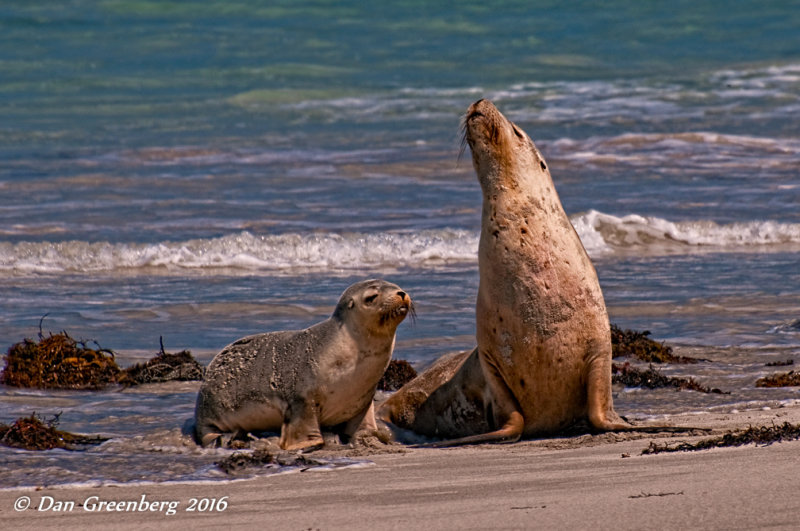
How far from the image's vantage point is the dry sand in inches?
147

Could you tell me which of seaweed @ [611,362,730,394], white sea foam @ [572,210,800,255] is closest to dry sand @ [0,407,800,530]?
seaweed @ [611,362,730,394]

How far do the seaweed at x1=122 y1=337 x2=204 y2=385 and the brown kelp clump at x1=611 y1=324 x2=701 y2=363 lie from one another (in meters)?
2.63

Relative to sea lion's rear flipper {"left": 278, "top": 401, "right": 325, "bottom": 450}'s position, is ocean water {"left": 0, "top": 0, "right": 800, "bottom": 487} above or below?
above

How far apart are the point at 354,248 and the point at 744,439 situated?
9142 mm

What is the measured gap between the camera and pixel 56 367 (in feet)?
26.1

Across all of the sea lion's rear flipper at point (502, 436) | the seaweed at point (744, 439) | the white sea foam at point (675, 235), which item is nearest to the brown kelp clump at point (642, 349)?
the sea lion's rear flipper at point (502, 436)

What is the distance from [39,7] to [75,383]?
31.5 meters

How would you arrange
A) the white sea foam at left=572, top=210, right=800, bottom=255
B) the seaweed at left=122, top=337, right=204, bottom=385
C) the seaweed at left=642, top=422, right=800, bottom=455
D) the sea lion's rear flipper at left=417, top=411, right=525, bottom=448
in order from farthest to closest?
the white sea foam at left=572, top=210, right=800, bottom=255 → the seaweed at left=122, top=337, right=204, bottom=385 → the sea lion's rear flipper at left=417, top=411, right=525, bottom=448 → the seaweed at left=642, top=422, right=800, bottom=455

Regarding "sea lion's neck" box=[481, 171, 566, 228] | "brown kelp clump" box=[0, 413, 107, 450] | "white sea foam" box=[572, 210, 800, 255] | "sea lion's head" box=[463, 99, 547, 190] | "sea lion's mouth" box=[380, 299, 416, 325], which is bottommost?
"brown kelp clump" box=[0, 413, 107, 450]

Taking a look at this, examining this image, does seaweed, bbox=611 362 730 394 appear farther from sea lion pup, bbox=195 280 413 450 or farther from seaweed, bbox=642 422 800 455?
seaweed, bbox=642 422 800 455

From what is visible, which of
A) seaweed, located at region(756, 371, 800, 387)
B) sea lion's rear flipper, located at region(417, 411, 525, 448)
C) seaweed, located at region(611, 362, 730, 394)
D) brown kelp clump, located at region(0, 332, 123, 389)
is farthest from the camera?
brown kelp clump, located at region(0, 332, 123, 389)

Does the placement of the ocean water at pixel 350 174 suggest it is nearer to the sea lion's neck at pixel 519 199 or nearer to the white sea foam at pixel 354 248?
the white sea foam at pixel 354 248

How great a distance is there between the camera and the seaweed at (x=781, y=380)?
7121 millimetres

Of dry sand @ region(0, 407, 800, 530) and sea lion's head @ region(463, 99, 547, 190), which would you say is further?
sea lion's head @ region(463, 99, 547, 190)
